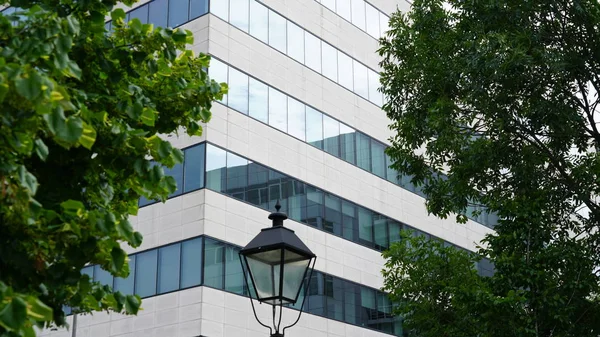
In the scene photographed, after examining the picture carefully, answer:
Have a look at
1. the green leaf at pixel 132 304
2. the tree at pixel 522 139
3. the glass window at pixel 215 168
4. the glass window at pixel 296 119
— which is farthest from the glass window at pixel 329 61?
the green leaf at pixel 132 304

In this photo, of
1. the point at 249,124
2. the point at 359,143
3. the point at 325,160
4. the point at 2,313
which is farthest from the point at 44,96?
the point at 359,143

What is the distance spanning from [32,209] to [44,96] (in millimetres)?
868

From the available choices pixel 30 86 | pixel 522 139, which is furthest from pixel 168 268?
pixel 30 86

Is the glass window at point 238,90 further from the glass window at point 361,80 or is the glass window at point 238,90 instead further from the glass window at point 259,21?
the glass window at point 361,80

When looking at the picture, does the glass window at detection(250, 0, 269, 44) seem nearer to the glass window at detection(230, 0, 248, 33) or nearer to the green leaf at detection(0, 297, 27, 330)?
the glass window at detection(230, 0, 248, 33)

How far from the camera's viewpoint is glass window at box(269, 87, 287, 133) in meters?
33.5

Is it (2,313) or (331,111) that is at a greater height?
(331,111)

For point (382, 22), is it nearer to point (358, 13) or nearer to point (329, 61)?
point (358, 13)

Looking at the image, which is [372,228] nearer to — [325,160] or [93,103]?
[325,160]

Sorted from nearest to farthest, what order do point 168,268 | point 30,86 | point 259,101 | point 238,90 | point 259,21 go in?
point 30,86 < point 168,268 < point 238,90 < point 259,101 < point 259,21

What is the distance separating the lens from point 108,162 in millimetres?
6809

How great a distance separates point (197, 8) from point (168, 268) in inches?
383

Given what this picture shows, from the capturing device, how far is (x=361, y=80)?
128 ft

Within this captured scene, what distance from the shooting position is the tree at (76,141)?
5230 mm
